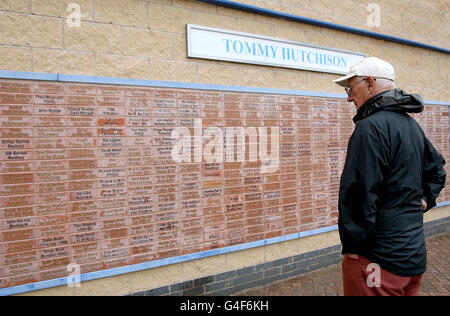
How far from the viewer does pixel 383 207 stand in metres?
2.00

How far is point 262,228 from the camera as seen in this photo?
4.34m

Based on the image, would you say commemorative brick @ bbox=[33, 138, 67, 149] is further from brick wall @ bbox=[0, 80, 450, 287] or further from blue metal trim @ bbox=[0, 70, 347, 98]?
blue metal trim @ bbox=[0, 70, 347, 98]

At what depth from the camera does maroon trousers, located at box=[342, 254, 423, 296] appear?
6.45 ft

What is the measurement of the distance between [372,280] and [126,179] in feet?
8.13

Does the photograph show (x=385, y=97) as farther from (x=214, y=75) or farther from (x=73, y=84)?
(x=73, y=84)

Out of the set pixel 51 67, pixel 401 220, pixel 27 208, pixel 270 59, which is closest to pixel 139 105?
pixel 51 67

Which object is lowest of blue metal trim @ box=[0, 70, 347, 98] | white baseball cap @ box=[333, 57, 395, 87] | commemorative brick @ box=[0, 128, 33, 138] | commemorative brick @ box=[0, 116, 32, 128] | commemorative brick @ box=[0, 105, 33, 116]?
commemorative brick @ box=[0, 128, 33, 138]

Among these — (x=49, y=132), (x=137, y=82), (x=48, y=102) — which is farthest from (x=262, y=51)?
(x=49, y=132)

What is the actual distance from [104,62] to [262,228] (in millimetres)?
2784
